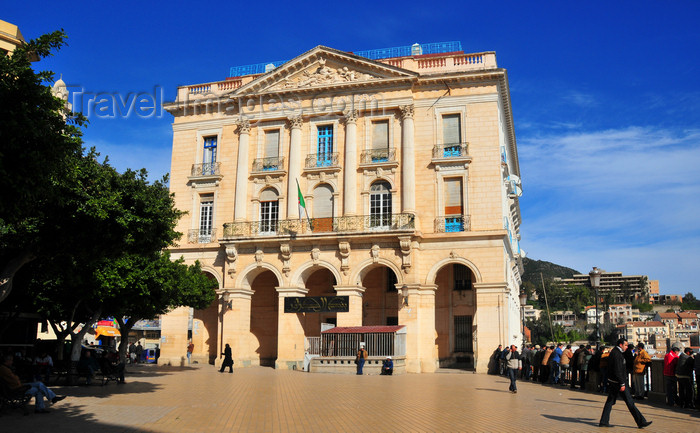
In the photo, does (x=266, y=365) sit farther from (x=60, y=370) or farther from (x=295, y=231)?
(x=60, y=370)

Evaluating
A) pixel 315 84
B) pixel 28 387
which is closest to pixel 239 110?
pixel 315 84

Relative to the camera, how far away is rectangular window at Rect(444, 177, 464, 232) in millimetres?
31469

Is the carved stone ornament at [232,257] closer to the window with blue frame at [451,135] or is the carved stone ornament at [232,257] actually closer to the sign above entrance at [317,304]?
the sign above entrance at [317,304]

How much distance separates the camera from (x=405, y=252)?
30.6 meters

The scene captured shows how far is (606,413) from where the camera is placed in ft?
40.0

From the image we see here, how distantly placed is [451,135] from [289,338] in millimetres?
14004

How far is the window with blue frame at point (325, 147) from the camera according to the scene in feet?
112

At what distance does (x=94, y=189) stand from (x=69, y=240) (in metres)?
1.35

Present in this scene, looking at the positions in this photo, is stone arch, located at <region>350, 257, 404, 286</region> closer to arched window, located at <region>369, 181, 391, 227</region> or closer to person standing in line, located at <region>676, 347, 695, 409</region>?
arched window, located at <region>369, 181, 391, 227</region>

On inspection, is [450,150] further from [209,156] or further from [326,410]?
[326,410]

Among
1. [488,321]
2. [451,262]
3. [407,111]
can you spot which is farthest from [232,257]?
[488,321]

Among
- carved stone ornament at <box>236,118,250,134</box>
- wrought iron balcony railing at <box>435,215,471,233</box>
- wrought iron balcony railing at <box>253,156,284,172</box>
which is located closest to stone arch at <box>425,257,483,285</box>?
wrought iron balcony railing at <box>435,215,471,233</box>

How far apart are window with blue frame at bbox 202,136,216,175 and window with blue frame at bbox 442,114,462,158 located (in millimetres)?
13775

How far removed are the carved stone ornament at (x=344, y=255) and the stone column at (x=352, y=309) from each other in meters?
0.93
